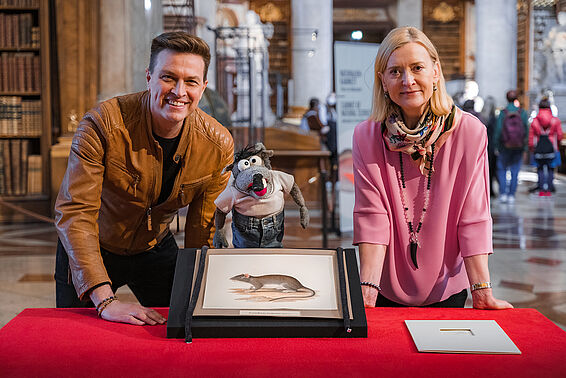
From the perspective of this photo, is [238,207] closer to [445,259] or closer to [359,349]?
[445,259]

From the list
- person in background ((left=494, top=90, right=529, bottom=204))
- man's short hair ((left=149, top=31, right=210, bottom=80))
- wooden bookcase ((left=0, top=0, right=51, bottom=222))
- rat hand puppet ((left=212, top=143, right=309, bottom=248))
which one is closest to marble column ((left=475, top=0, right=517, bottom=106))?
person in background ((left=494, top=90, right=529, bottom=204))

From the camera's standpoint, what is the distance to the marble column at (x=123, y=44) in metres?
8.45

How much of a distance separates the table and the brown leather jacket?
1.14ft

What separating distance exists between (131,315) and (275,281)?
1.40ft

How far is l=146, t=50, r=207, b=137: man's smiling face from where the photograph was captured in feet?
7.22

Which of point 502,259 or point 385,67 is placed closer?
point 385,67

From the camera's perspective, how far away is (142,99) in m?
2.45

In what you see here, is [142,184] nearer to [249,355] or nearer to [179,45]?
[179,45]

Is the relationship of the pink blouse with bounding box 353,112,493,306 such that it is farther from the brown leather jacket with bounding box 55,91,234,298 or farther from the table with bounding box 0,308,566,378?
the brown leather jacket with bounding box 55,91,234,298

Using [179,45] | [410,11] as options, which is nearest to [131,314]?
[179,45]

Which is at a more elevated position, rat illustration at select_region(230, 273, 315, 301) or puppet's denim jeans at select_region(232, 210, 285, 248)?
puppet's denim jeans at select_region(232, 210, 285, 248)

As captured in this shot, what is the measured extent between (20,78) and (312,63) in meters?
10.3

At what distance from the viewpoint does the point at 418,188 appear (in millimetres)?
2379

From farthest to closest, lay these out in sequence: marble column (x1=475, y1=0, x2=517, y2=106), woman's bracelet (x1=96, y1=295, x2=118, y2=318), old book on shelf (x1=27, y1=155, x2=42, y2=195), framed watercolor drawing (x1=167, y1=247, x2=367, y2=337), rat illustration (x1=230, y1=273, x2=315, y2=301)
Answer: marble column (x1=475, y1=0, x2=517, y2=106)
old book on shelf (x1=27, y1=155, x2=42, y2=195)
woman's bracelet (x1=96, y1=295, x2=118, y2=318)
rat illustration (x1=230, y1=273, x2=315, y2=301)
framed watercolor drawing (x1=167, y1=247, x2=367, y2=337)
